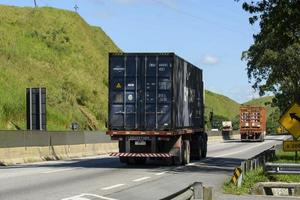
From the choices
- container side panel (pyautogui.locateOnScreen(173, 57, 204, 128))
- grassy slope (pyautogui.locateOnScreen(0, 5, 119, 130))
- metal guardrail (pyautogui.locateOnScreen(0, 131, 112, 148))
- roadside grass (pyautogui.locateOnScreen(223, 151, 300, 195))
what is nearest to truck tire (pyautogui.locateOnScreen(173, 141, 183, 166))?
container side panel (pyautogui.locateOnScreen(173, 57, 204, 128))

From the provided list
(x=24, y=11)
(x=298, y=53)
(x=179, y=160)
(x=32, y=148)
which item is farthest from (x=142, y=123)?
(x=24, y=11)

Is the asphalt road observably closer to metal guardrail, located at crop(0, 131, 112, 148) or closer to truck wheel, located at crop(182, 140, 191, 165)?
truck wheel, located at crop(182, 140, 191, 165)

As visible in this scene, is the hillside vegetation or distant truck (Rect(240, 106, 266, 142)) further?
distant truck (Rect(240, 106, 266, 142))

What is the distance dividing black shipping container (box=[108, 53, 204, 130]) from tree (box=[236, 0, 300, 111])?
3.74 meters

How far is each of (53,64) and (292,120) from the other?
46231mm

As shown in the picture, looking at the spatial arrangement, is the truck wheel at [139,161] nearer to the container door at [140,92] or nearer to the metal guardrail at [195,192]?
the container door at [140,92]

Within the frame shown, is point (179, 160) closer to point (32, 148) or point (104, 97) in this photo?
point (32, 148)

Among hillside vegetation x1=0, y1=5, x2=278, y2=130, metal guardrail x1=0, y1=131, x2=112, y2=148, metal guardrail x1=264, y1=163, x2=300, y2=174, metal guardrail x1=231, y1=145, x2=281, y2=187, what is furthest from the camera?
hillside vegetation x1=0, y1=5, x2=278, y2=130

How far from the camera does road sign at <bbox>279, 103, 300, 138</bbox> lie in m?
20.1

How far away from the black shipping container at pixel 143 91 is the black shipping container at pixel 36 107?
10.9 m

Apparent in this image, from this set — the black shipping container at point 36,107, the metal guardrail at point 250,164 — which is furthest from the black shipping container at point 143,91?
the black shipping container at point 36,107

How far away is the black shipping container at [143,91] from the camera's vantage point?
25562 mm

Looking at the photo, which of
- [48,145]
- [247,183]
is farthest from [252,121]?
[247,183]

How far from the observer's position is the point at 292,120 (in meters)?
20.4
